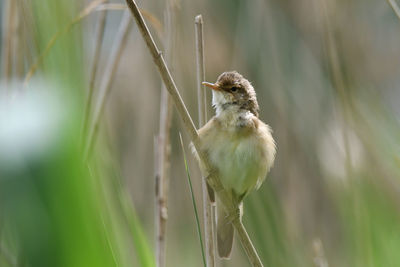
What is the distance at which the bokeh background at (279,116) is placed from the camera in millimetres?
1781

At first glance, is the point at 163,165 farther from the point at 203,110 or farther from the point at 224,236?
the point at 224,236

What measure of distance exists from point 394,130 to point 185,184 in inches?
61.7

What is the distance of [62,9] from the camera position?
805 millimetres

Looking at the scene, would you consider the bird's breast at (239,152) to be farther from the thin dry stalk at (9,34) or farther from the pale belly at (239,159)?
the thin dry stalk at (9,34)

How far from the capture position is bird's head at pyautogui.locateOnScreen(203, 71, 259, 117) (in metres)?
2.41

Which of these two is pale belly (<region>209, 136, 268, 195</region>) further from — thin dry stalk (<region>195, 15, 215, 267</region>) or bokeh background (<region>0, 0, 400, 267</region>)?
thin dry stalk (<region>195, 15, 215, 267</region>)

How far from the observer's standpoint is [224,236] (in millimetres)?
2551

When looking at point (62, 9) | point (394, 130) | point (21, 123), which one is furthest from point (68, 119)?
point (394, 130)

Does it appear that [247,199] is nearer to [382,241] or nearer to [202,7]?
[382,241]

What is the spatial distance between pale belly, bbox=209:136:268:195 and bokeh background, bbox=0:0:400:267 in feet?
0.43

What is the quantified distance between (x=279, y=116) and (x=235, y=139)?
0.80m

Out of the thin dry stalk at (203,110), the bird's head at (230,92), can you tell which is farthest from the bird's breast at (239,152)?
the thin dry stalk at (203,110)

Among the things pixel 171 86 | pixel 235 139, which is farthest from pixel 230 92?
pixel 171 86

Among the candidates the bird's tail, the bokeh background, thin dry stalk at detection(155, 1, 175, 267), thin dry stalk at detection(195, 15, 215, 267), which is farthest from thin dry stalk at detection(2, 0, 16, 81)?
the bird's tail
